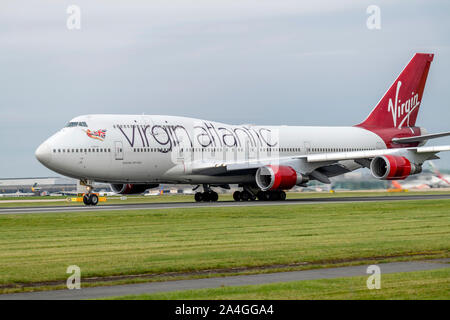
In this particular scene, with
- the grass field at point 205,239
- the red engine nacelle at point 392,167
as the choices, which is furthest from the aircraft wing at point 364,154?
the grass field at point 205,239

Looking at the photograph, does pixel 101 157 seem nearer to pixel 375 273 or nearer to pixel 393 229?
pixel 393 229

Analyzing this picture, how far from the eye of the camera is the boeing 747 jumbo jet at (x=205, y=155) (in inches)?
1618

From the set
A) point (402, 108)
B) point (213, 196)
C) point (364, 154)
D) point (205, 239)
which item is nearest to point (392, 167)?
point (364, 154)

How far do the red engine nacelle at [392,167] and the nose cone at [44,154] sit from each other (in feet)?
63.0

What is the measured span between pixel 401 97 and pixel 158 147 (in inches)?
846

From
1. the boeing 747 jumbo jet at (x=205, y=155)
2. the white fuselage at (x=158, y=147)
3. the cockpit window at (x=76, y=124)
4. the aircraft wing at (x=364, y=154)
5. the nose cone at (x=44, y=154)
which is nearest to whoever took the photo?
the nose cone at (x=44, y=154)

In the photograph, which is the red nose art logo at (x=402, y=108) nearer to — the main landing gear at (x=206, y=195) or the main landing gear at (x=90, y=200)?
the main landing gear at (x=206, y=195)

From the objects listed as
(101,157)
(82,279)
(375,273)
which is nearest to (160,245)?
(82,279)

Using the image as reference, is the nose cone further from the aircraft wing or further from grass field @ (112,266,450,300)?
grass field @ (112,266,450,300)

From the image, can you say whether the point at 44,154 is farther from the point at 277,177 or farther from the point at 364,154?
the point at 364,154

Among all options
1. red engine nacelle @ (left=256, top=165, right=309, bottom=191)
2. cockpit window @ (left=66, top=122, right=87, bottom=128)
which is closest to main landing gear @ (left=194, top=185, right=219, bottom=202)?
red engine nacelle @ (left=256, top=165, right=309, bottom=191)

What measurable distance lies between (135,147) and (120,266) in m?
26.8

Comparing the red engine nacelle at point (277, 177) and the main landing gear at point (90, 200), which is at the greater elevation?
the red engine nacelle at point (277, 177)

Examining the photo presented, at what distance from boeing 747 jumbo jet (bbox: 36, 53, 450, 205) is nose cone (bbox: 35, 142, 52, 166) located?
0.19 feet
